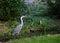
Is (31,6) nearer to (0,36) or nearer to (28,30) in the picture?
(28,30)

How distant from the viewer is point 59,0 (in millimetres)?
12477

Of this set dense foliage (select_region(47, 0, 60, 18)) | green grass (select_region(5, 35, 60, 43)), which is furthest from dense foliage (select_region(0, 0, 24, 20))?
green grass (select_region(5, 35, 60, 43))

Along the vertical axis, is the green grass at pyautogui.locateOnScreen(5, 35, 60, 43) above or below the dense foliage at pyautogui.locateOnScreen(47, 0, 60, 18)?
below

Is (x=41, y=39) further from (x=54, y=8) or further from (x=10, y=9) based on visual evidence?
(x=54, y=8)

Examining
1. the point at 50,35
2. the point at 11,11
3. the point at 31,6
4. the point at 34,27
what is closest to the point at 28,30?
the point at 34,27

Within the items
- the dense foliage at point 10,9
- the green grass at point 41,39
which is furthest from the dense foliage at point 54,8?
the green grass at point 41,39

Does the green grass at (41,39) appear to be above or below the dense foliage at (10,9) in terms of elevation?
below

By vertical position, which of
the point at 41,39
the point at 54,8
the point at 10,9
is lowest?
the point at 41,39

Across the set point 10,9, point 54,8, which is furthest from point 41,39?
point 54,8

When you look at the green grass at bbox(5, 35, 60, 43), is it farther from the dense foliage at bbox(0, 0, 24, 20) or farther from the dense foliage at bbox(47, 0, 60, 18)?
the dense foliage at bbox(47, 0, 60, 18)

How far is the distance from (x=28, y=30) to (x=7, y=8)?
1842 mm

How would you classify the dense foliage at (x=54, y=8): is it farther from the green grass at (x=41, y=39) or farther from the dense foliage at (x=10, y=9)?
the green grass at (x=41, y=39)

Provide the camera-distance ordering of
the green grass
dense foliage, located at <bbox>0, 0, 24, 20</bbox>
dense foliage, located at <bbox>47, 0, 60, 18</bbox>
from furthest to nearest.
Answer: dense foliage, located at <bbox>47, 0, 60, 18</bbox> < dense foliage, located at <bbox>0, 0, 24, 20</bbox> < the green grass

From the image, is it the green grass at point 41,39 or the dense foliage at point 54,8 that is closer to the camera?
the green grass at point 41,39
